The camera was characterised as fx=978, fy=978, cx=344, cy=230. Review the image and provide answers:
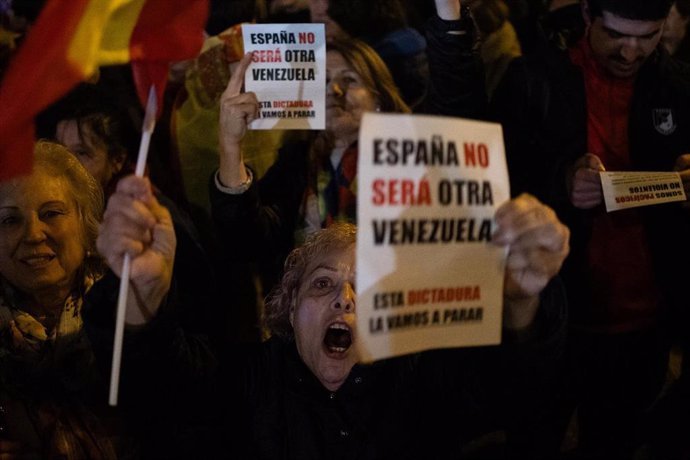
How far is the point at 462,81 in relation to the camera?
3131mm

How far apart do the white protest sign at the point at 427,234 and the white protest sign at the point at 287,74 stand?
1.34 meters

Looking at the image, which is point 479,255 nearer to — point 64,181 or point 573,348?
point 64,181

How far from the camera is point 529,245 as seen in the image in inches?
78.9

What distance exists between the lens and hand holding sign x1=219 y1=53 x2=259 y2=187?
3.10m

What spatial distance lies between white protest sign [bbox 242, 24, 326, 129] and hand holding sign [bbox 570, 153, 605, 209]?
852 mm

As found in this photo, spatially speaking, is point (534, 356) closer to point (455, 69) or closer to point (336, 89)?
point (455, 69)

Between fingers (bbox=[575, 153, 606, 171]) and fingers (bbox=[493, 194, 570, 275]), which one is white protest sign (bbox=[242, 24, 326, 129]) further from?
fingers (bbox=[493, 194, 570, 275])

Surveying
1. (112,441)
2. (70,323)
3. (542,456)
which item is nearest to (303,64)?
(70,323)

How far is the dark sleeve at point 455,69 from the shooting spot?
10.0ft

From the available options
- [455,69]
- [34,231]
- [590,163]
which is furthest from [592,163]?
[34,231]

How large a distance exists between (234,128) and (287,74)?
302mm

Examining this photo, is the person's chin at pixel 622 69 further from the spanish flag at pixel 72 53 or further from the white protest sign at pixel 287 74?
the spanish flag at pixel 72 53

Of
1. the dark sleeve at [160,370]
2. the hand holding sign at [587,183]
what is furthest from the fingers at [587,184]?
the dark sleeve at [160,370]

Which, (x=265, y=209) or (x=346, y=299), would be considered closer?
(x=346, y=299)
